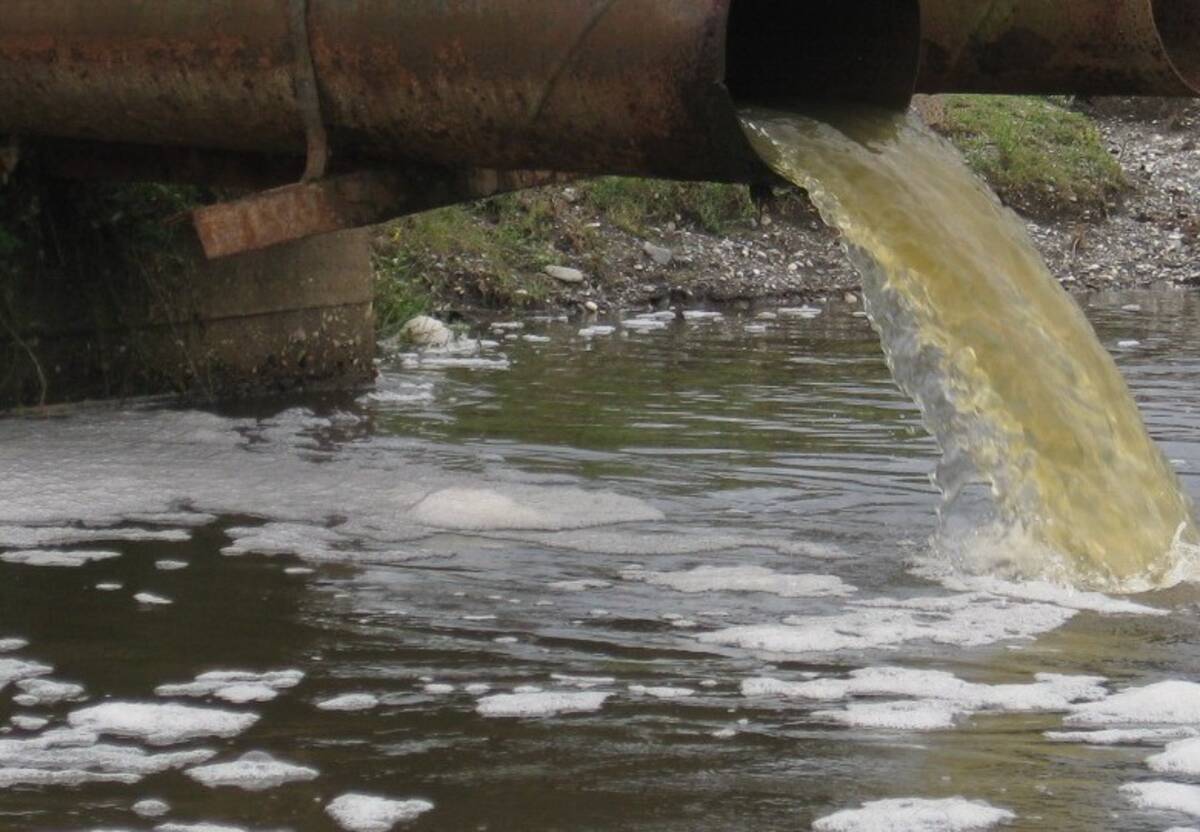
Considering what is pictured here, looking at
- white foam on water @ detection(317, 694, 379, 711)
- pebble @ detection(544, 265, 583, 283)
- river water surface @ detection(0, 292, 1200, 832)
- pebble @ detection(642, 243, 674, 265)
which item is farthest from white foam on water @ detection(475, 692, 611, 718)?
pebble @ detection(642, 243, 674, 265)

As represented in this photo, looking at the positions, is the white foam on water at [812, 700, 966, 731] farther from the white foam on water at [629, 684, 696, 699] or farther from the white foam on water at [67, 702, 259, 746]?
the white foam on water at [67, 702, 259, 746]

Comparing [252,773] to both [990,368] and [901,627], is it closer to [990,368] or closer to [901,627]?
[901,627]

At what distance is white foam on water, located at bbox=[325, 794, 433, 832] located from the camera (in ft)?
10.0

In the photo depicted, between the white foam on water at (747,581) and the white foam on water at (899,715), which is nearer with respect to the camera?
the white foam on water at (899,715)

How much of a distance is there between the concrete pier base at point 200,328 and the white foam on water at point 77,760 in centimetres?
404

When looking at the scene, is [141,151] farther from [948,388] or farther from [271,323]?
[948,388]

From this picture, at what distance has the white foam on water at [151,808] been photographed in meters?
3.08

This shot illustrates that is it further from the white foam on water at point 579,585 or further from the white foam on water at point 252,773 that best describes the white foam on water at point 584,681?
the white foam on water at point 579,585

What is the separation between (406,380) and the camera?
863 centimetres

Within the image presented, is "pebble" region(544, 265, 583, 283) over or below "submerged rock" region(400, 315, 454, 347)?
over

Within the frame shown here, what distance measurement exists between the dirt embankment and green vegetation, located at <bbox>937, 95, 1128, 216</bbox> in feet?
0.04

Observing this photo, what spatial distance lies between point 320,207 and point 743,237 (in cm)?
752

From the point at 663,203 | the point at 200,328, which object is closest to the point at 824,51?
the point at 200,328

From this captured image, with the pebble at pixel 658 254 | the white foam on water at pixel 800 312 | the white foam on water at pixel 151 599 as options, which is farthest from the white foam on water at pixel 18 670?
the pebble at pixel 658 254
